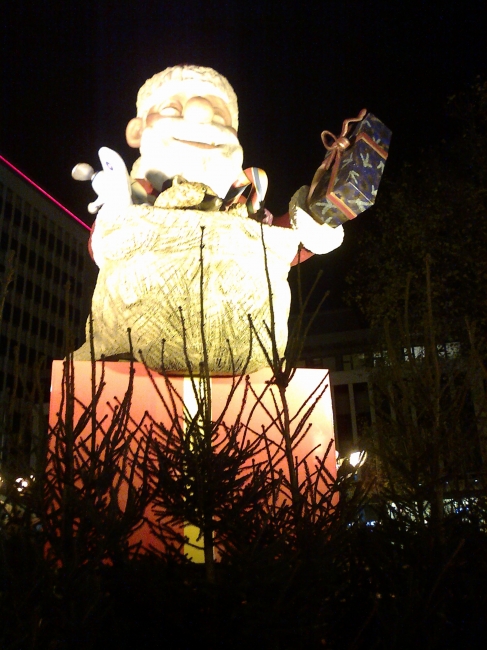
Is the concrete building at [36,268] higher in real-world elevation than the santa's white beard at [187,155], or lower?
higher

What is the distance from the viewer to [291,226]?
555cm

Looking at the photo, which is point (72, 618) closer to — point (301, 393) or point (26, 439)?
point (26, 439)

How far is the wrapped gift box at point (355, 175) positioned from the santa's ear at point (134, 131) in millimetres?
1880

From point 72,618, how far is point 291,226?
3728 mm

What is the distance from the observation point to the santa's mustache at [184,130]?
5621 mm

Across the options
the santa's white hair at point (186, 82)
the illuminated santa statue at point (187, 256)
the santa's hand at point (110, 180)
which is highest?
the santa's white hair at point (186, 82)

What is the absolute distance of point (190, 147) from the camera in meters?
5.56

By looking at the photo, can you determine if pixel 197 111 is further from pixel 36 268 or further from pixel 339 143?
pixel 36 268

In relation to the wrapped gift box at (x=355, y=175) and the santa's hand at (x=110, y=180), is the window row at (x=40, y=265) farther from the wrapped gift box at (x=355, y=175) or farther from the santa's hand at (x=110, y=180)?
the wrapped gift box at (x=355, y=175)

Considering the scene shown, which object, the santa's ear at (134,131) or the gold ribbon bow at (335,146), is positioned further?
the santa's ear at (134,131)

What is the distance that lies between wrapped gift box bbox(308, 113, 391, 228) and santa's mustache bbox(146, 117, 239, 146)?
1.09 meters

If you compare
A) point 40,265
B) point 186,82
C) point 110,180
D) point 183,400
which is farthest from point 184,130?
point 40,265

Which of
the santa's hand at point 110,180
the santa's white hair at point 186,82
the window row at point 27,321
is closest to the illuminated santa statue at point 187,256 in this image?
the santa's hand at point 110,180

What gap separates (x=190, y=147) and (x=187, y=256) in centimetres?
124
